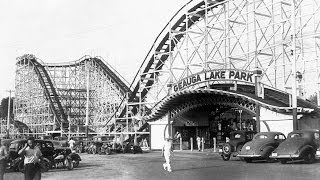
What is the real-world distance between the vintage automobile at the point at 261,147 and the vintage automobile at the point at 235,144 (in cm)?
153

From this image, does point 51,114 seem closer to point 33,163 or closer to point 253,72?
point 253,72

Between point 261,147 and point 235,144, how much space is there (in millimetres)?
2755

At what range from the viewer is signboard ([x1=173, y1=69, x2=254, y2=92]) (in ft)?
98.8

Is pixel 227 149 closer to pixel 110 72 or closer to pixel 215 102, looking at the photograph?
pixel 215 102

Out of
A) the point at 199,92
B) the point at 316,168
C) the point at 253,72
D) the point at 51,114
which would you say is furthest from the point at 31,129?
the point at 316,168

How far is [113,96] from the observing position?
5369 cm

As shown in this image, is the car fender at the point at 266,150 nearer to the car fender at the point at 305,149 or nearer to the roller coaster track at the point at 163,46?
the car fender at the point at 305,149

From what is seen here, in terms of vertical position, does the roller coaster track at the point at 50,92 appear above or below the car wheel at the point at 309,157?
above

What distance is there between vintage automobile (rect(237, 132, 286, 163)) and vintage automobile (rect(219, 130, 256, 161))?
1.53m

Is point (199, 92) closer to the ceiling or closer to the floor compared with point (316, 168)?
closer to the ceiling

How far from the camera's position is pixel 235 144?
2342 cm

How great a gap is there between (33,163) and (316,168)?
11265 mm

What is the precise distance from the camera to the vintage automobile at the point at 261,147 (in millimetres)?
20666

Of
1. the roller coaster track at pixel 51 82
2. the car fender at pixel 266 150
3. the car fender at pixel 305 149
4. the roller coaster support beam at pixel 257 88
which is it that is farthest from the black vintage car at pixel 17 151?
the roller coaster track at pixel 51 82
